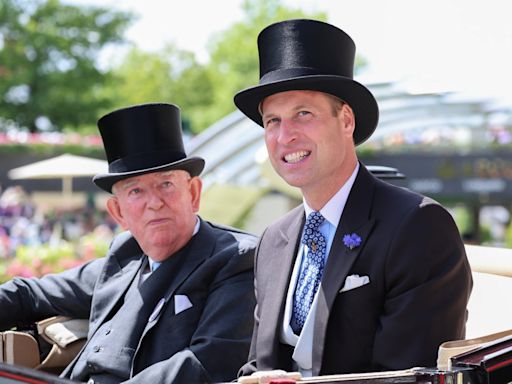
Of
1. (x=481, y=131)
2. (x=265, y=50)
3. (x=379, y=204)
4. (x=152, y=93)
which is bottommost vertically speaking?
(x=379, y=204)

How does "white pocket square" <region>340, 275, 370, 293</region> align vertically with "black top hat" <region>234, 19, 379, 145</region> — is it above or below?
below

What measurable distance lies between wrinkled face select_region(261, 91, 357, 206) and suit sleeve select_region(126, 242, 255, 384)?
2.04 feet

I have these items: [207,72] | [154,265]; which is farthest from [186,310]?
[207,72]

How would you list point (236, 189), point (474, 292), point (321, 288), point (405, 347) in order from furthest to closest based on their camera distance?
point (236, 189), point (474, 292), point (321, 288), point (405, 347)

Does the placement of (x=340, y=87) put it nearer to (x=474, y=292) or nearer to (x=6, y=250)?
(x=474, y=292)

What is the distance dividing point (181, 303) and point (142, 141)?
0.74 meters

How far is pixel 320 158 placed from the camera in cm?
249

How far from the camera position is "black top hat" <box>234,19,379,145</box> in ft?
8.23

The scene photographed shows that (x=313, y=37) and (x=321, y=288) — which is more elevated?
(x=313, y=37)

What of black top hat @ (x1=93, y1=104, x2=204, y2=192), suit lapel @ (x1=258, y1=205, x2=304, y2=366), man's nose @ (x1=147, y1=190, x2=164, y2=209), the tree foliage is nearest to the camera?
suit lapel @ (x1=258, y1=205, x2=304, y2=366)

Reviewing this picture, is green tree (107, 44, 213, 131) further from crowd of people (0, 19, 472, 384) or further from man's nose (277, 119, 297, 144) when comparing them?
man's nose (277, 119, 297, 144)

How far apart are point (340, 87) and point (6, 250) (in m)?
12.5

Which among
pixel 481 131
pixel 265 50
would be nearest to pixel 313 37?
pixel 265 50

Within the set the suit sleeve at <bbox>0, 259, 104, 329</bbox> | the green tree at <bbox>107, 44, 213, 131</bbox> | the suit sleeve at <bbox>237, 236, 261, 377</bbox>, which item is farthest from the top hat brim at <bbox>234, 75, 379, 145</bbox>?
the green tree at <bbox>107, 44, 213, 131</bbox>
